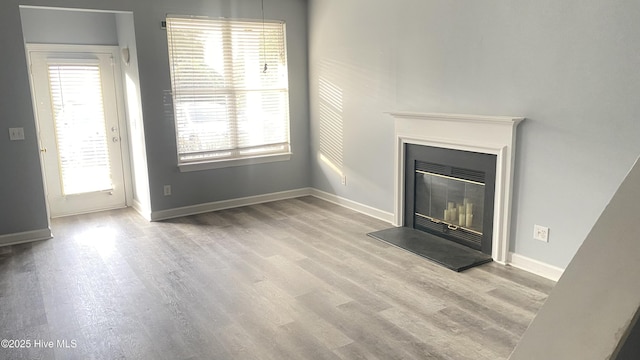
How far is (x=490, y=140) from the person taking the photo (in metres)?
3.70

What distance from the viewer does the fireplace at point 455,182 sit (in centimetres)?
369

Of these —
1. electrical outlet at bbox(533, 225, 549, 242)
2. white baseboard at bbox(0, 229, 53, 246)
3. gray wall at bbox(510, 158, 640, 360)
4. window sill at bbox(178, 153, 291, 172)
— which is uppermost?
gray wall at bbox(510, 158, 640, 360)

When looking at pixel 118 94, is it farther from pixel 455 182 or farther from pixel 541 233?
pixel 541 233

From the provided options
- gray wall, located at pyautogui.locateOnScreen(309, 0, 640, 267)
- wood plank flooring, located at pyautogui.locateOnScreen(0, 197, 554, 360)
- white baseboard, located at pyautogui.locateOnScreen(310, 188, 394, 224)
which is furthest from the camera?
white baseboard, located at pyautogui.locateOnScreen(310, 188, 394, 224)

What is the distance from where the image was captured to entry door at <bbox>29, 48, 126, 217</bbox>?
5.24 metres

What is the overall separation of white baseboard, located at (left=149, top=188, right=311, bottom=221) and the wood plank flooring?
0.47 metres

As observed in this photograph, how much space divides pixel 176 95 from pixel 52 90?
141 cm

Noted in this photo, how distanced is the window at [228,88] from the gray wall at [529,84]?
45.4 inches

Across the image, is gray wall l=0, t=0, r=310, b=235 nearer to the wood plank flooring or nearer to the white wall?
the white wall

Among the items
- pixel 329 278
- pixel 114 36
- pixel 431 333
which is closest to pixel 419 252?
pixel 329 278

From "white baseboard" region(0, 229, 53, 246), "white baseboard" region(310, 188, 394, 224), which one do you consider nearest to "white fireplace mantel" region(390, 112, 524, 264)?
"white baseboard" region(310, 188, 394, 224)

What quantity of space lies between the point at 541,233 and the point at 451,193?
3.02 ft

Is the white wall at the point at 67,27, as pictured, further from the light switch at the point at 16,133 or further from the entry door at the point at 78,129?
the light switch at the point at 16,133

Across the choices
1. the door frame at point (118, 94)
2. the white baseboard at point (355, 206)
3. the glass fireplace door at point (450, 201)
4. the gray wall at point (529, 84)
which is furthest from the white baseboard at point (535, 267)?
the door frame at point (118, 94)
